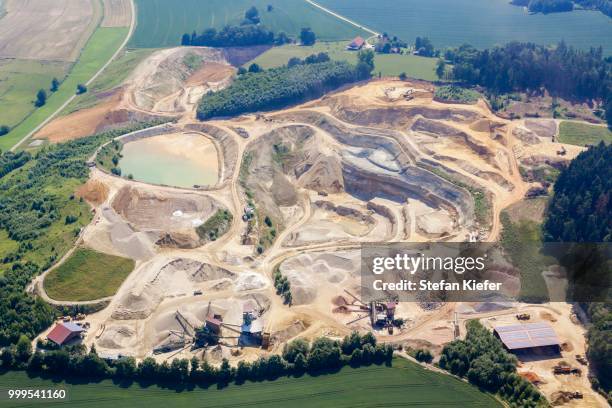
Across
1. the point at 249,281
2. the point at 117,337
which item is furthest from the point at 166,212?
the point at 117,337

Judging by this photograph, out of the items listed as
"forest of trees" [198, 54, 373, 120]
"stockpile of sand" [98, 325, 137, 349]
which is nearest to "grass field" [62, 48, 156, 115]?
"forest of trees" [198, 54, 373, 120]

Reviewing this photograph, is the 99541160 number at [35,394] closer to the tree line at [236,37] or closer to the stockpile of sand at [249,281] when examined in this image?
the stockpile of sand at [249,281]

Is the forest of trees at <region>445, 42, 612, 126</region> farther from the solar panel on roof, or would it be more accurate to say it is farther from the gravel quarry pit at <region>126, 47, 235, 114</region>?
the solar panel on roof

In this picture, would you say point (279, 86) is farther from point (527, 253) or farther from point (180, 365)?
point (180, 365)

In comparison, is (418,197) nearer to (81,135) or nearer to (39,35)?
(81,135)

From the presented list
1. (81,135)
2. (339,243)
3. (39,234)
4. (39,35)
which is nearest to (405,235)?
(339,243)

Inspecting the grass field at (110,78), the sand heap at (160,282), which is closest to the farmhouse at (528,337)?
the sand heap at (160,282)
